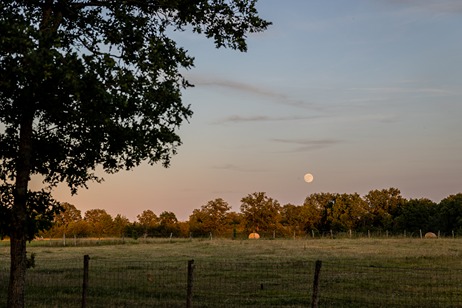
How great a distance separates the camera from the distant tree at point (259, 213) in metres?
145

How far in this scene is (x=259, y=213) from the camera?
146 meters

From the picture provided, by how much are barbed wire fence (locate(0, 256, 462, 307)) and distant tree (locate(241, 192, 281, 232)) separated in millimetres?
109322

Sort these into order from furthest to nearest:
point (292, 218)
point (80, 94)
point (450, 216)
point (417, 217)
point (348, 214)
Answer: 1. point (292, 218)
2. point (348, 214)
3. point (417, 217)
4. point (450, 216)
5. point (80, 94)

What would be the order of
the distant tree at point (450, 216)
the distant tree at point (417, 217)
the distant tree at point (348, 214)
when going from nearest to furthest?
the distant tree at point (450, 216), the distant tree at point (417, 217), the distant tree at point (348, 214)

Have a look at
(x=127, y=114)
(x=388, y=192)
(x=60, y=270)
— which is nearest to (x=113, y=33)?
(x=127, y=114)

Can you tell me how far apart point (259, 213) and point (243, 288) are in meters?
119

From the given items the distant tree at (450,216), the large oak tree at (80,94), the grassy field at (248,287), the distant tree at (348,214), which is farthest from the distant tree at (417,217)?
the large oak tree at (80,94)

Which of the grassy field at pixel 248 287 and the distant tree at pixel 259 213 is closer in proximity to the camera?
the grassy field at pixel 248 287

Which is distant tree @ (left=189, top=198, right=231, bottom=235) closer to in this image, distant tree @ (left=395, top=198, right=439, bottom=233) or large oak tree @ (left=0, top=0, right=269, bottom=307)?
distant tree @ (left=395, top=198, right=439, bottom=233)

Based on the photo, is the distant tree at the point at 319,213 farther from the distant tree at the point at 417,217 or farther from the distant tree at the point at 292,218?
the distant tree at the point at 417,217

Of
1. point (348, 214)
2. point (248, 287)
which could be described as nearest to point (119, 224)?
point (348, 214)

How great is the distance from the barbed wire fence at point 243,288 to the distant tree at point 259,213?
10932 cm

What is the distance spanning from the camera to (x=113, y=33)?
19781 mm

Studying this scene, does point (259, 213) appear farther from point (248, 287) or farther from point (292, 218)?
point (248, 287)
